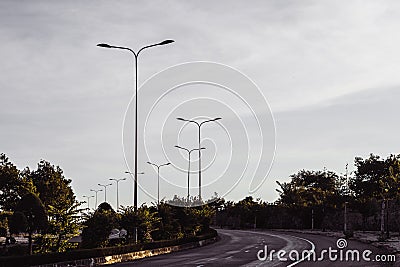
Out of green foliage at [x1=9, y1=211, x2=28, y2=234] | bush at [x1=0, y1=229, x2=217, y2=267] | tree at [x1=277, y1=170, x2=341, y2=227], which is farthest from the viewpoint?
tree at [x1=277, y1=170, x2=341, y2=227]

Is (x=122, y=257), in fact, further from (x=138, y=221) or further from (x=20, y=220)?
(x=138, y=221)

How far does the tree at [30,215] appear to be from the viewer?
3209 cm

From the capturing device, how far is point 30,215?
107 ft

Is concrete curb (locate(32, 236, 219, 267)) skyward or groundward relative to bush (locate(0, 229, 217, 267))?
groundward

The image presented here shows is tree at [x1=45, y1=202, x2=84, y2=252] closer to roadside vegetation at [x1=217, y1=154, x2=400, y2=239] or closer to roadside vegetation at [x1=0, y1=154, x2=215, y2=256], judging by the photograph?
roadside vegetation at [x1=0, y1=154, x2=215, y2=256]

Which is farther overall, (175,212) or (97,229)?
(175,212)

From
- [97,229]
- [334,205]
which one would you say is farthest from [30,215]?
[334,205]

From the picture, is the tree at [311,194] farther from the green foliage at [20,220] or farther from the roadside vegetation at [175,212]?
the green foliage at [20,220]

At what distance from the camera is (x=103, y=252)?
104ft

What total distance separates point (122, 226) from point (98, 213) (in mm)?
1856

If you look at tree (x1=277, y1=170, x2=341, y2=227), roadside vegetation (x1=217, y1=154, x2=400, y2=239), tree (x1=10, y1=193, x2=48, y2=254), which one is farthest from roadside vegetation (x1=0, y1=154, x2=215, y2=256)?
tree (x1=277, y1=170, x2=341, y2=227)

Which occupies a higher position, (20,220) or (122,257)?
(20,220)

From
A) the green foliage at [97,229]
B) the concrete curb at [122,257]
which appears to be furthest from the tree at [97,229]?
the concrete curb at [122,257]

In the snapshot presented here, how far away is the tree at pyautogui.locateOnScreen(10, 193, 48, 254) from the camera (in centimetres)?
3209
